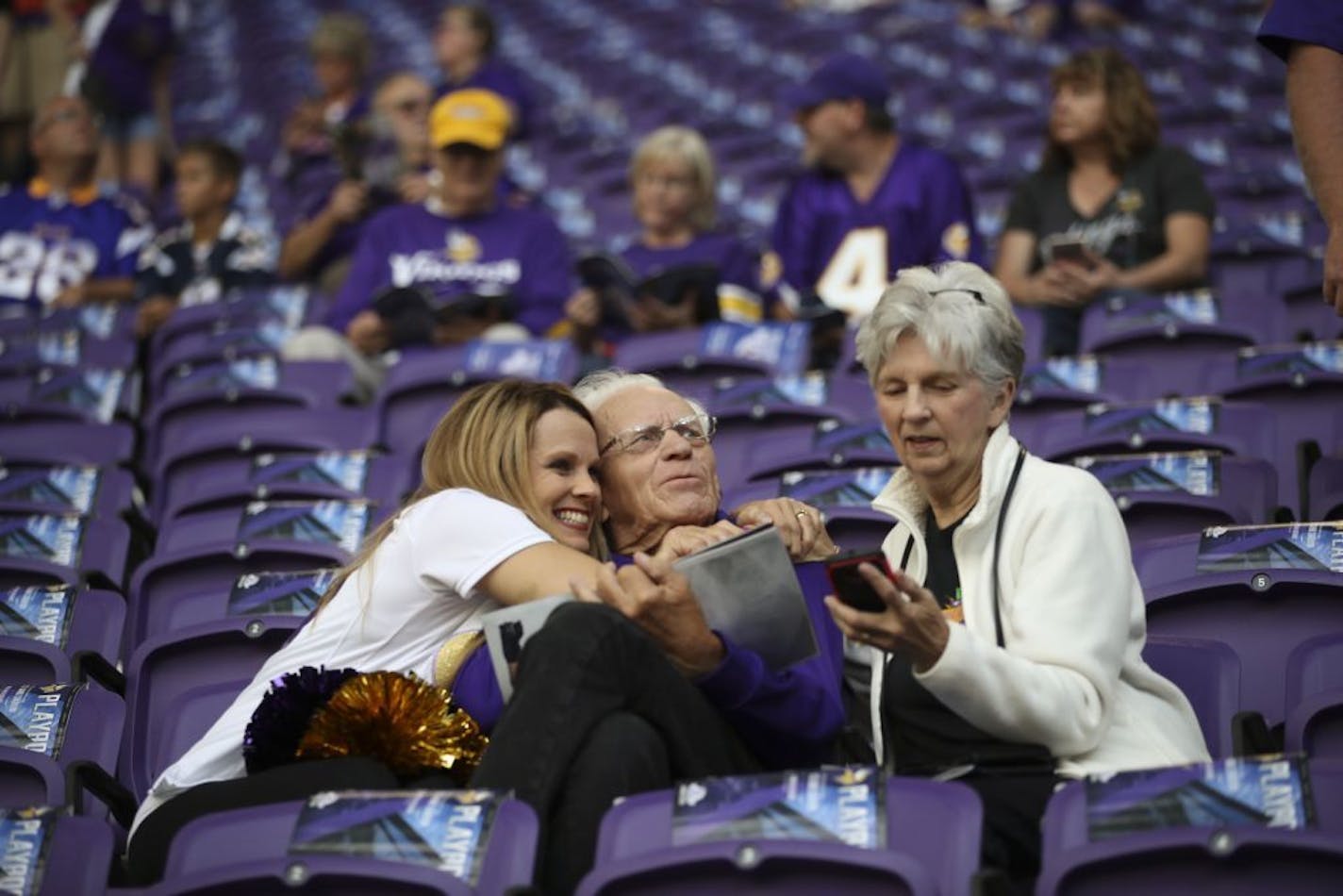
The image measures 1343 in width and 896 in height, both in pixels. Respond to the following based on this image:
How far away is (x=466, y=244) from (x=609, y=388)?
125 inches

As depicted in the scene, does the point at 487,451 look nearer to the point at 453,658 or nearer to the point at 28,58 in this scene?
the point at 453,658

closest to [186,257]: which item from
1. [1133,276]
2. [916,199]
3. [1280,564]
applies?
[916,199]

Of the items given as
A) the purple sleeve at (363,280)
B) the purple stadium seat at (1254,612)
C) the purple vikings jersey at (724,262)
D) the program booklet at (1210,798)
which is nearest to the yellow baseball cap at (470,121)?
the purple sleeve at (363,280)

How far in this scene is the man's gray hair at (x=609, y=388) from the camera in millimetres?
3723

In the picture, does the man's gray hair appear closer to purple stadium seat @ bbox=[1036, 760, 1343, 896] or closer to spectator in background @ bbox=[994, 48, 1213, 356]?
purple stadium seat @ bbox=[1036, 760, 1343, 896]

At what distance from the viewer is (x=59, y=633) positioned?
4.04 meters

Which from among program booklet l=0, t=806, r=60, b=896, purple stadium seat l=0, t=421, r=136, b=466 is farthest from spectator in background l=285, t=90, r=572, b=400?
program booklet l=0, t=806, r=60, b=896

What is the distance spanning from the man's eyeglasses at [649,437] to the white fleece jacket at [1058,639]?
61 cm

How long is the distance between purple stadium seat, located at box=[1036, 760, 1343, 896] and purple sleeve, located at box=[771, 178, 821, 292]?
13.8ft

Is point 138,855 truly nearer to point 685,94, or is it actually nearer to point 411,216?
point 411,216

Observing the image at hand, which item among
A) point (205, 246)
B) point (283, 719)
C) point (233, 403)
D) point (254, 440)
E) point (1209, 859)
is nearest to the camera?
point (1209, 859)

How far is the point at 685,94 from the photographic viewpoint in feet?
37.3

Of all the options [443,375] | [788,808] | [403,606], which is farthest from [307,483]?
[788,808]

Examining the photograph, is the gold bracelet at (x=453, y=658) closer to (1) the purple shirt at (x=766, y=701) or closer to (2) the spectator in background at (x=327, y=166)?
(1) the purple shirt at (x=766, y=701)
